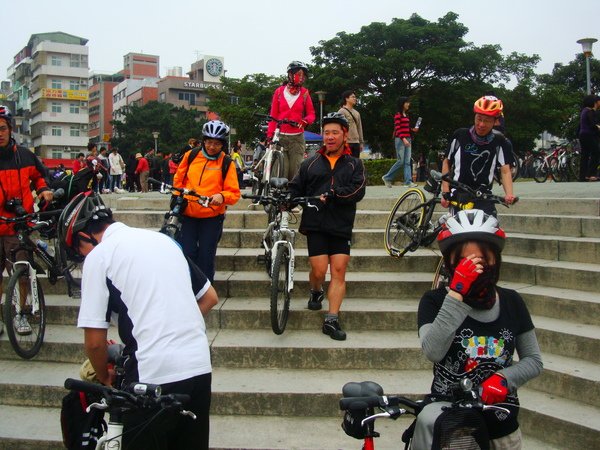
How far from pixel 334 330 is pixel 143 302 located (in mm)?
3261

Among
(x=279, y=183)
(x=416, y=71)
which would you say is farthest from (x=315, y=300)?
(x=416, y=71)

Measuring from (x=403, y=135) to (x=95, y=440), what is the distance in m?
10.5

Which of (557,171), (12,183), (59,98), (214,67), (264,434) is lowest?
(264,434)

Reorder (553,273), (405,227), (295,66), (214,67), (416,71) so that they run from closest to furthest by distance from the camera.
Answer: (553,273)
(405,227)
(295,66)
(416,71)
(214,67)

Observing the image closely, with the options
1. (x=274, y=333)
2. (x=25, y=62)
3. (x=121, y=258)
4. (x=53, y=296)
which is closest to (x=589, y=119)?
(x=274, y=333)

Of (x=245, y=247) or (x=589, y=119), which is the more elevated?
(x=589, y=119)

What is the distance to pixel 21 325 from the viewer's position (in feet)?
18.3

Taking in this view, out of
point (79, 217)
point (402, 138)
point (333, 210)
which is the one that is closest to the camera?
point (79, 217)

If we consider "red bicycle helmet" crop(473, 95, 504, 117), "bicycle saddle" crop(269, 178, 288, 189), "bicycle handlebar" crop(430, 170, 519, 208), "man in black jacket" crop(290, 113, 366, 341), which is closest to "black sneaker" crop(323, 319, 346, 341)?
"man in black jacket" crop(290, 113, 366, 341)

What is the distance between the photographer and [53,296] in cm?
673

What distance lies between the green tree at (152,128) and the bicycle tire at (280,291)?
56047 millimetres

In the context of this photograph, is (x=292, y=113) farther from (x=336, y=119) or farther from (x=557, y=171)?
(x=557, y=171)

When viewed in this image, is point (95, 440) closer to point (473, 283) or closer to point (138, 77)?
point (473, 283)

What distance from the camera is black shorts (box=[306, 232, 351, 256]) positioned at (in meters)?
5.76
